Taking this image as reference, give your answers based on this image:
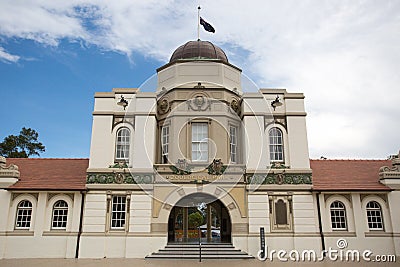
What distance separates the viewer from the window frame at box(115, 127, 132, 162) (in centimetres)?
1869

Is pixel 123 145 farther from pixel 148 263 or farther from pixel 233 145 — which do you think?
pixel 148 263

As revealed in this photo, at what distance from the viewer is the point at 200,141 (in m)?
19.5

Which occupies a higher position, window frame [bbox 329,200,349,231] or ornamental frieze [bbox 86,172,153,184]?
ornamental frieze [bbox 86,172,153,184]

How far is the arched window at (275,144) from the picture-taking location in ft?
61.7

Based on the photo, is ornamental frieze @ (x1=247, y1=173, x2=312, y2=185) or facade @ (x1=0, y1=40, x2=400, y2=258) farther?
ornamental frieze @ (x1=247, y1=173, x2=312, y2=185)

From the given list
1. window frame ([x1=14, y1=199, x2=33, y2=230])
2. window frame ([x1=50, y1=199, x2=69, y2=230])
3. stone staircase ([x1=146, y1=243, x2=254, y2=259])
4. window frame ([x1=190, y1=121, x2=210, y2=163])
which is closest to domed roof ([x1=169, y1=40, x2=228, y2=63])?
window frame ([x1=190, y1=121, x2=210, y2=163])

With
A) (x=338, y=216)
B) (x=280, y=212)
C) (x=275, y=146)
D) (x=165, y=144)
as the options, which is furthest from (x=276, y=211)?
(x=165, y=144)

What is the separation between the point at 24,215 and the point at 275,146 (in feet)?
43.9

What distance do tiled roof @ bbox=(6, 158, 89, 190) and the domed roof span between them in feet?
29.0

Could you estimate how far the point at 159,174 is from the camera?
17.9 metres

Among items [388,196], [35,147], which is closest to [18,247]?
[388,196]

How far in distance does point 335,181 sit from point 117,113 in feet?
40.1

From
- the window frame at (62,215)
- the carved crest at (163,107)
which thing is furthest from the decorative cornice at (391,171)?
the window frame at (62,215)

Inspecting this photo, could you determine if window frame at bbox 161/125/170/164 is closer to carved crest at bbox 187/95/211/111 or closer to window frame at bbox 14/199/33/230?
carved crest at bbox 187/95/211/111
